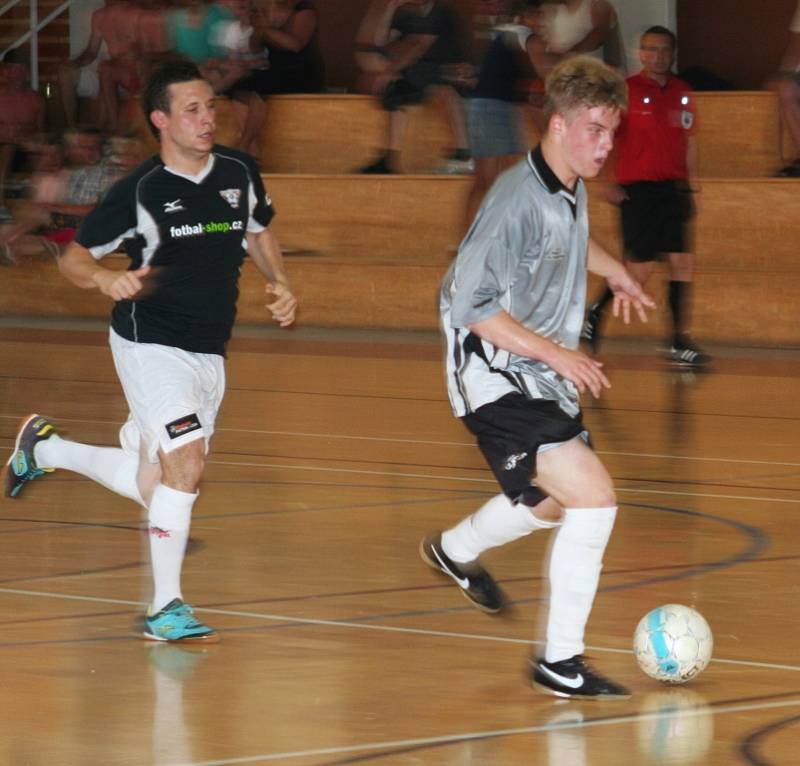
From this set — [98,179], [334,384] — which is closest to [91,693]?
[334,384]

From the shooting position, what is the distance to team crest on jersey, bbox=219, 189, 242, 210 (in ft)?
20.0

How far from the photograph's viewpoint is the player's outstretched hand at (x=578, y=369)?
488 centimetres

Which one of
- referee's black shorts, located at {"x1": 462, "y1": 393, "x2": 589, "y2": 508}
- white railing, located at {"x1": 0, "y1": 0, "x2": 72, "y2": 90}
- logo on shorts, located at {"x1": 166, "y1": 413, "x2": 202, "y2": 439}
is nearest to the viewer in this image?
referee's black shorts, located at {"x1": 462, "y1": 393, "x2": 589, "y2": 508}

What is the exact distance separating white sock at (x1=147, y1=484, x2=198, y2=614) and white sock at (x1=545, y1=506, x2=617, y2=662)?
1.25 m

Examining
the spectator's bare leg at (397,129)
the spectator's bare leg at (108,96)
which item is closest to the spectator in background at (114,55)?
the spectator's bare leg at (108,96)

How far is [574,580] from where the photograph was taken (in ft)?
16.3

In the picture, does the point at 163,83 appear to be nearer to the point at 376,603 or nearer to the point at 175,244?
the point at 175,244

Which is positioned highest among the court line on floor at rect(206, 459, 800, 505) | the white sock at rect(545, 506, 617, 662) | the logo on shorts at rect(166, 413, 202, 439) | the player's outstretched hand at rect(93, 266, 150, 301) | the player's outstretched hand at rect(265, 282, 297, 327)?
the player's outstretched hand at rect(93, 266, 150, 301)

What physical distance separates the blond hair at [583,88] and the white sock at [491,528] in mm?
1108

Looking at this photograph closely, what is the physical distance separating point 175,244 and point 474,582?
55.3 inches

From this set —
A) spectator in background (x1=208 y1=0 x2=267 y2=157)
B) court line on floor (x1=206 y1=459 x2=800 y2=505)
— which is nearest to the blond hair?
court line on floor (x1=206 y1=459 x2=800 y2=505)

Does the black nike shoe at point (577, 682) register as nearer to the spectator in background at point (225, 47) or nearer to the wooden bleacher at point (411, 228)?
the wooden bleacher at point (411, 228)

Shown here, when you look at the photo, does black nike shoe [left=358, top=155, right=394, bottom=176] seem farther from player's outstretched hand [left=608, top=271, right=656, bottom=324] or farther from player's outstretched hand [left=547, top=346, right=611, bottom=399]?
player's outstretched hand [left=547, top=346, right=611, bottom=399]

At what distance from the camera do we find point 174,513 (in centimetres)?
569
